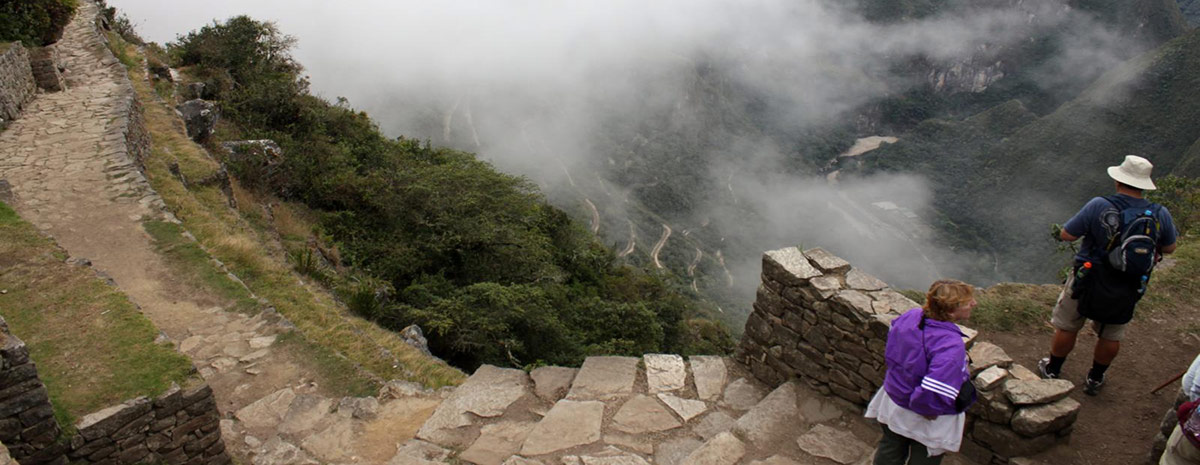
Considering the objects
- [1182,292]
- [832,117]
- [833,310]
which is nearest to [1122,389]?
[833,310]

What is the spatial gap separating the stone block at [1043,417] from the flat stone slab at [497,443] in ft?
12.3

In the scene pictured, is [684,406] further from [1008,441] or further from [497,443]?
[1008,441]

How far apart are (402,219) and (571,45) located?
14108 cm

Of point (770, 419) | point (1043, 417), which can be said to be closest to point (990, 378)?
point (1043, 417)

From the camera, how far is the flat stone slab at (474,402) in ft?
19.2

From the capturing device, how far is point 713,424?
5684mm

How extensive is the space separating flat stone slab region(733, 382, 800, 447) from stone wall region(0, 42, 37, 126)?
45.2 ft

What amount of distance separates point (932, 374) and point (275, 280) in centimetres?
833

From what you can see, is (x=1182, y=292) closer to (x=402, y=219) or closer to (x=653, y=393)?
(x=653, y=393)

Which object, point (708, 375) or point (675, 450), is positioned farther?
point (708, 375)

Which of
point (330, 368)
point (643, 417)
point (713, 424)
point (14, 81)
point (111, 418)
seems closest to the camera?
point (111, 418)

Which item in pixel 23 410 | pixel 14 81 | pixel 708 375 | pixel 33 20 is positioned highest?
pixel 33 20

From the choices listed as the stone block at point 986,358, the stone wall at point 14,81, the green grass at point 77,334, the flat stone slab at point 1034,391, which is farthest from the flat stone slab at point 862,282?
the stone wall at point 14,81

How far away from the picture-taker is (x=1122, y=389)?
5887 mm
